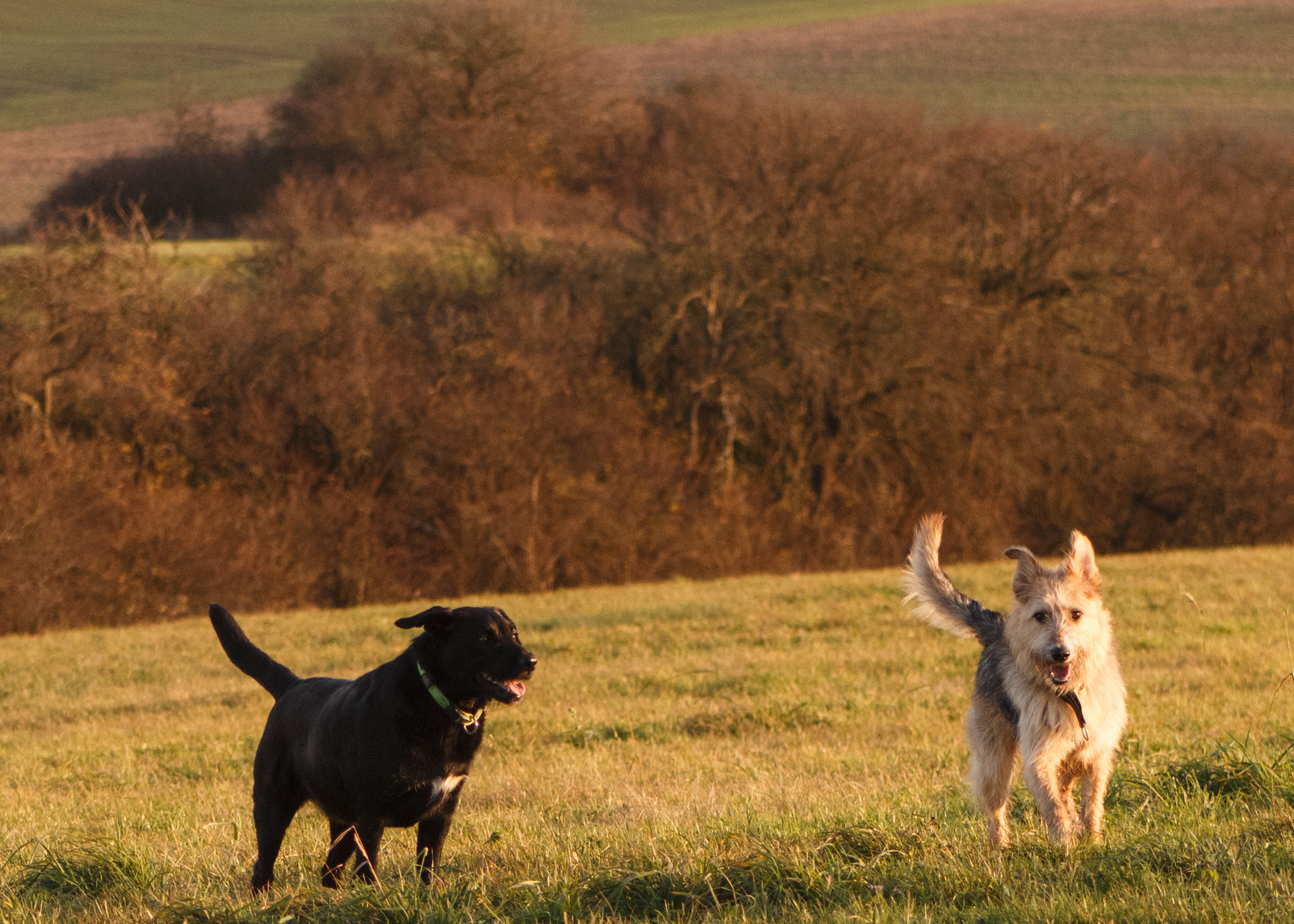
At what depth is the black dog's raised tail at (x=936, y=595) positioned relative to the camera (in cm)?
643

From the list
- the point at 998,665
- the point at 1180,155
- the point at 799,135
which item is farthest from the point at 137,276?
the point at 1180,155

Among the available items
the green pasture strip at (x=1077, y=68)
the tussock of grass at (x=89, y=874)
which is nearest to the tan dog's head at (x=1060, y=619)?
the tussock of grass at (x=89, y=874)

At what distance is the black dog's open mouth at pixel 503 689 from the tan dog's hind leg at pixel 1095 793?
251 centimetres

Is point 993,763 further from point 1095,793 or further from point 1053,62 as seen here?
point 1053,62

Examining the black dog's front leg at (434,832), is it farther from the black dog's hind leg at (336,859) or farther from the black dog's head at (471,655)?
the black dog's head at (471,655)

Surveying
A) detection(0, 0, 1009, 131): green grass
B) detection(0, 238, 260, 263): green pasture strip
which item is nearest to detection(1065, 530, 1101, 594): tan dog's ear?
detection(0, 238, 260, 263): green pasture strip

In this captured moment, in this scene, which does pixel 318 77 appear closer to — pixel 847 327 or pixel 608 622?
pixel 847 327

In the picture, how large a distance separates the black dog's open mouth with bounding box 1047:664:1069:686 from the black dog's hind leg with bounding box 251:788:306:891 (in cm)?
332

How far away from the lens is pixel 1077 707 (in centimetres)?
538

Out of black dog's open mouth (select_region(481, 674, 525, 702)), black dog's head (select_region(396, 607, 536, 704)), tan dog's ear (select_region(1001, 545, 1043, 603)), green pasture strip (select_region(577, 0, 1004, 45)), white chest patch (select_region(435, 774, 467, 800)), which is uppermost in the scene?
green pasture strip (select_region(577, 0, 1004, 45))

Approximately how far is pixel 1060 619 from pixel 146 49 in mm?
55968

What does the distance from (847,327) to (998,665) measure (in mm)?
31766

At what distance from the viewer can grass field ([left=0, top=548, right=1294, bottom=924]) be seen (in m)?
4.43

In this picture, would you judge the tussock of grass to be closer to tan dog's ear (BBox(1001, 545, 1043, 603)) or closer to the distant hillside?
tan dog's ear (BBox(1001, 545, 1043, 603))
